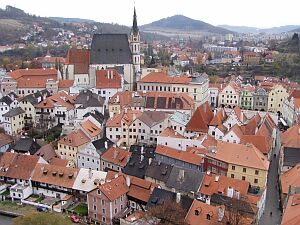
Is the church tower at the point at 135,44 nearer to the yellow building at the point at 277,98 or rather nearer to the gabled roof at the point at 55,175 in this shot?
the yellow building at the point at 277,98

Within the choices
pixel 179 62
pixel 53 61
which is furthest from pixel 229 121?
pixel 179 62

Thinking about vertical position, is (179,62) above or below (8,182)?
above

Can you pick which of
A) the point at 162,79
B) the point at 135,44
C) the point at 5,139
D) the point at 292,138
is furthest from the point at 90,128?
the point at 135,44

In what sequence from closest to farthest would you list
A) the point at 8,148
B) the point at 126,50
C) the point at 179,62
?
the point at 8,148 < the point at 126,50 < the point at 179,62

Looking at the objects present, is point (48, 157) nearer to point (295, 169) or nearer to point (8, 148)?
point (8, 148)

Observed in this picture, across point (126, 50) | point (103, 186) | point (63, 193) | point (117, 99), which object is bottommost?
point (63, 193)

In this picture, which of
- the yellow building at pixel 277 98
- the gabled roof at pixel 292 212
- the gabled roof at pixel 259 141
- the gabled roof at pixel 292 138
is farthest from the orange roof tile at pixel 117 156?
the yellow building at pixel 277 98

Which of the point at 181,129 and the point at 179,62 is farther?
the point at 179,62
